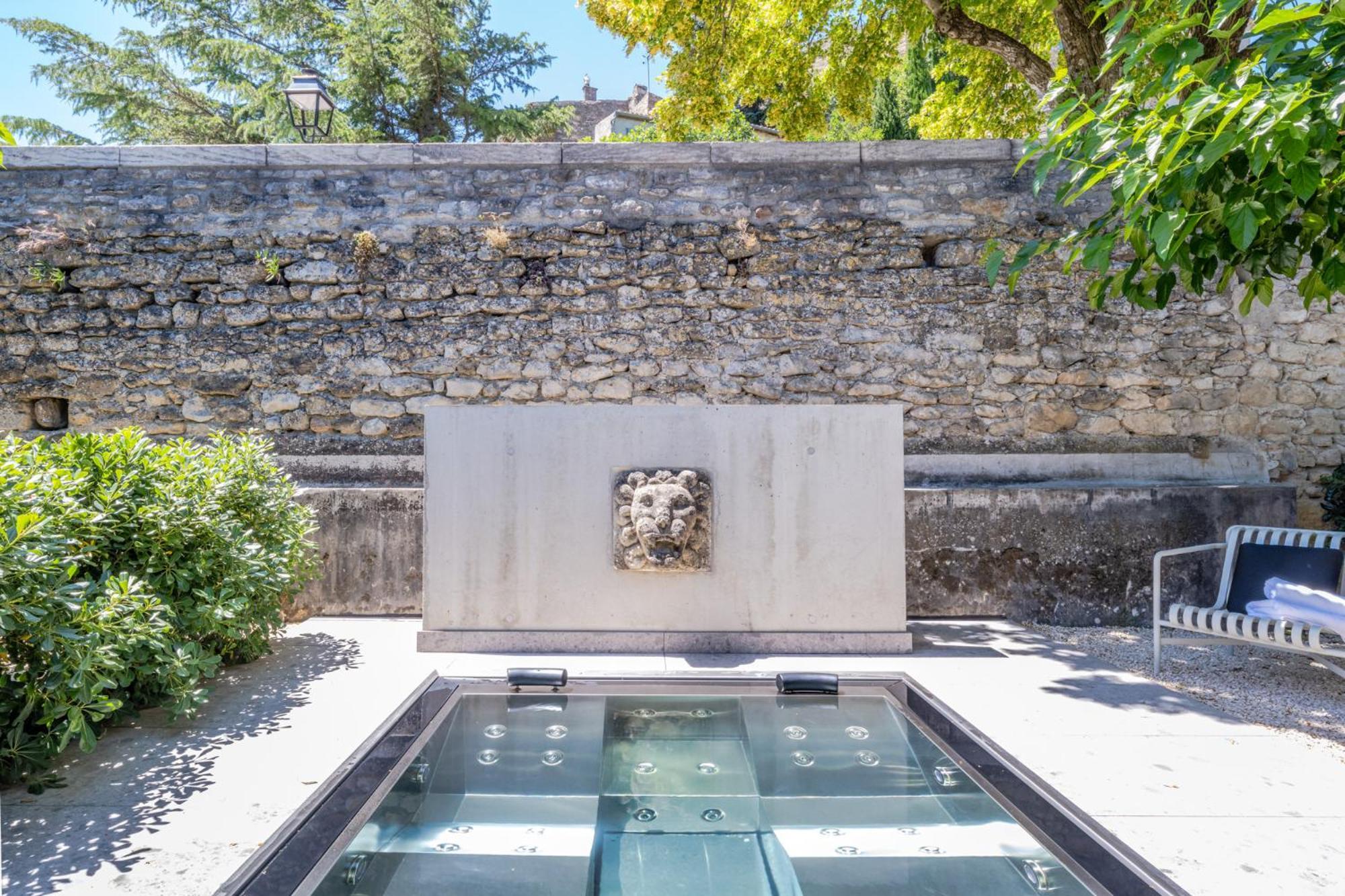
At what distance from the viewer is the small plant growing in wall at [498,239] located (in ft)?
16.5

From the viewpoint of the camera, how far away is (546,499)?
3.88 meters

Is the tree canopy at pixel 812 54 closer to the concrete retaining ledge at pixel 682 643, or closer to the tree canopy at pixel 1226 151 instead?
the tree canopy at pixel 1226 151

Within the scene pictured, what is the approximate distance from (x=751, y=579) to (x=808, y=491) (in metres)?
0.54

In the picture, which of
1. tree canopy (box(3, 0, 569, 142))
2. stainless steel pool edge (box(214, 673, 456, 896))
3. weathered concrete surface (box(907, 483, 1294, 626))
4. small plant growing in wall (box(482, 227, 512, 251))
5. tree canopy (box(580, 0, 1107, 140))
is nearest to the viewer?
stainless steel pool edge (box(214, 673, 456, 896))

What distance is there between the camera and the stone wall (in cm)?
498

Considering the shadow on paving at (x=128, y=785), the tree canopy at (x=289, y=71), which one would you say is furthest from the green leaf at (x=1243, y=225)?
the tree canopy at (x=289, y=71)

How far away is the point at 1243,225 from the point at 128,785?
3977 mm

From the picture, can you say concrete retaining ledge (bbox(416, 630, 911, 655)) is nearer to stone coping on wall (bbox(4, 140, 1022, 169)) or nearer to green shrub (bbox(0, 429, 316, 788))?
green shrub (bbox(0, 429, 316, 788))

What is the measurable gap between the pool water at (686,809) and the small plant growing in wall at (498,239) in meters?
3.17

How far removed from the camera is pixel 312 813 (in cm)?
181

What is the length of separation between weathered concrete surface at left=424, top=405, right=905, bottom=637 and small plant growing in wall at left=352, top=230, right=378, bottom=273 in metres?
1.72

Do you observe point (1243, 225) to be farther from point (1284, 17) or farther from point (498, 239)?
point (498, 239)

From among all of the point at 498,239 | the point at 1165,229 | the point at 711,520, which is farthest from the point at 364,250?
the point at 1165,229

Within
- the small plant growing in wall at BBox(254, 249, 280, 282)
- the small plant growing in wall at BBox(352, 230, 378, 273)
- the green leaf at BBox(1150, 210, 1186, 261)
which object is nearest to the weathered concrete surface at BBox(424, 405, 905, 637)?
the green leaf at BBox(1150, 210, 1186, 261)
